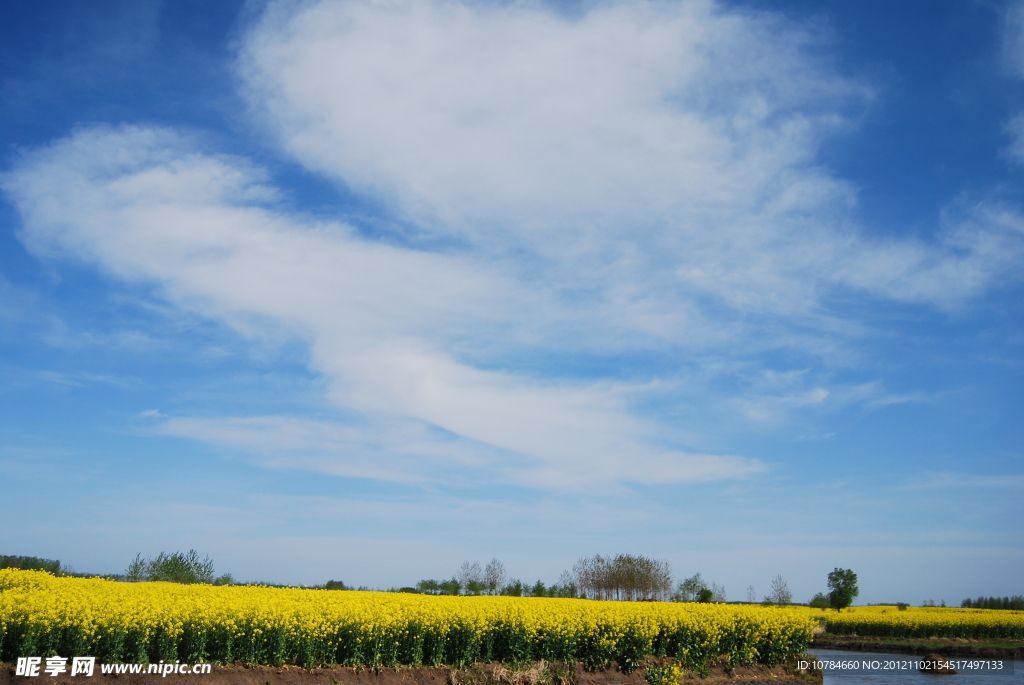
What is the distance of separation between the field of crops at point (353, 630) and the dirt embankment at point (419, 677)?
0.80 feet

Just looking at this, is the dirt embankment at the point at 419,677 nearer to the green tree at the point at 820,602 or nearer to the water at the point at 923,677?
the water at the point at 923,677

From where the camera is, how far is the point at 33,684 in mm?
9914

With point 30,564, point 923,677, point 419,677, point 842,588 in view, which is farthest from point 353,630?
point 842,588

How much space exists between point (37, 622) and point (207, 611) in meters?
2.65

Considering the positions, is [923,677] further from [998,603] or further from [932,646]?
[998,603]

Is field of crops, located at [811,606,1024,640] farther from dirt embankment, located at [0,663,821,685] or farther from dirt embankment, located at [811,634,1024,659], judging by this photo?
dirt embankment, located at [0,663,821,685]

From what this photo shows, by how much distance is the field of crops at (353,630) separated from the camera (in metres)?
10.9

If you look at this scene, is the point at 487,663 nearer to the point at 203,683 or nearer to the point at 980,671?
the point at 203,683

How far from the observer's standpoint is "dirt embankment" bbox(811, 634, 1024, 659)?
3199 cm

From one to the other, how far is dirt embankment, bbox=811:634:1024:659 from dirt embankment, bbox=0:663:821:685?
57.9 ft

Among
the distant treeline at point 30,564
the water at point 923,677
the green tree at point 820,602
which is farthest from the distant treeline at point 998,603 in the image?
the distant treeline at point 30,564

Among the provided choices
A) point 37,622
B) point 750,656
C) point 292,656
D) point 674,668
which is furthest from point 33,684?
point 750,656

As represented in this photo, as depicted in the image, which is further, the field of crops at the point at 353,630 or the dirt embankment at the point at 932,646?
the dirt embankment at the point at 932,646

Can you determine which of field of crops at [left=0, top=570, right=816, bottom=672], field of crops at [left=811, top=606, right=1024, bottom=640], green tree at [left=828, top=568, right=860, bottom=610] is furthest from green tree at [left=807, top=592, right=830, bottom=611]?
field of crops at [left=0, top=570, right=816, bottom=672]
